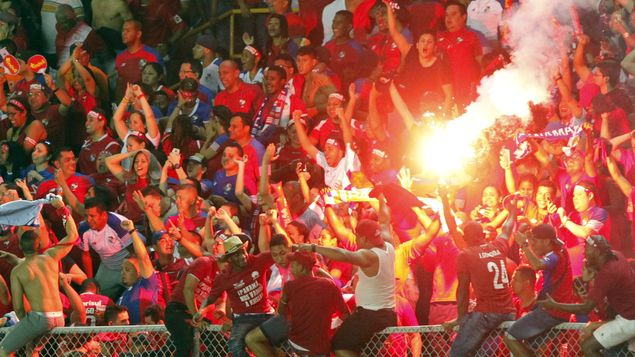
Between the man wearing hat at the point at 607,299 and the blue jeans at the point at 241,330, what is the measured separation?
2.29 metres

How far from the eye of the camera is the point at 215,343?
10773 mm

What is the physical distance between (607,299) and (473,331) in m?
0.96

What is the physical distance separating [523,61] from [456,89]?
689 millimetres

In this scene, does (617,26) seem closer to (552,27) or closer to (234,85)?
(552,27)

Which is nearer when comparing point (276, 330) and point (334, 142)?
point (276, 330)

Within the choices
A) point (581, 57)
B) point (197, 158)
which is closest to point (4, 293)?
point (197, 158)

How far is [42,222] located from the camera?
13.4 meters

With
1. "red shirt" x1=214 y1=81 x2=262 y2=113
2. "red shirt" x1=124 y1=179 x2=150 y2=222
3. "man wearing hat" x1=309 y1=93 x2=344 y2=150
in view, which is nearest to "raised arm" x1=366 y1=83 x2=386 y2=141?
"man wearing hat" x1=309 y1=93 x2=344 y2=150

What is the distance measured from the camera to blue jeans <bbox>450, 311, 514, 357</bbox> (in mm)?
9812

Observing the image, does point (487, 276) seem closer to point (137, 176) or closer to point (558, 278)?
point (558, 278)

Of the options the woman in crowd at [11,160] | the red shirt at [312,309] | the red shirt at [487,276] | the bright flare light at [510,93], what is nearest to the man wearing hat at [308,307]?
the red shirt at [312,309]

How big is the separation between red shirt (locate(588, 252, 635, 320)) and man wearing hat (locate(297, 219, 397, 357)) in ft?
5.10

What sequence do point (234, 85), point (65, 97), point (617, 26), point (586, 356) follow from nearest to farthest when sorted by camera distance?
point (586, 356), point (617, 26), point (234, 85), point (65, 97)

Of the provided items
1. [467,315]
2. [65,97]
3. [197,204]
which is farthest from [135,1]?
[467,315]
